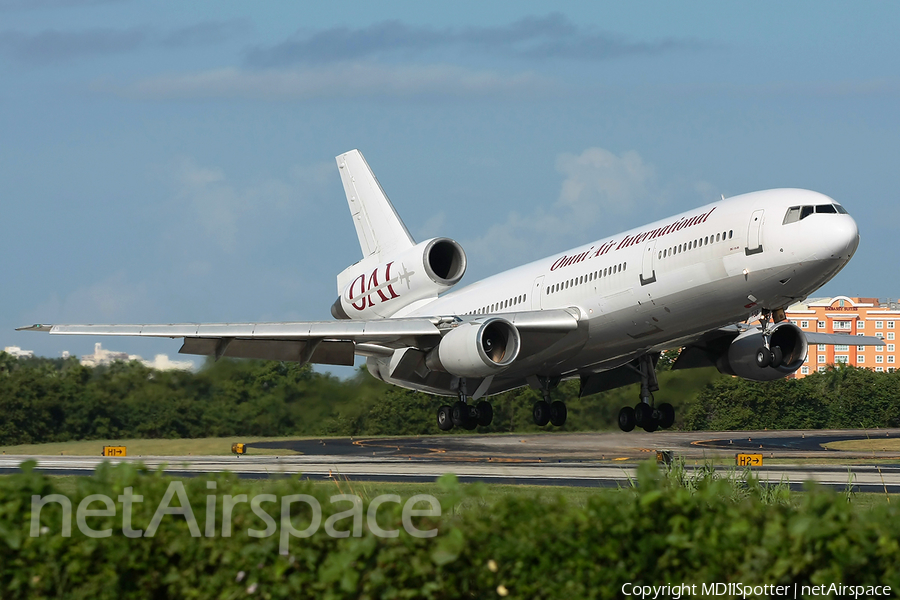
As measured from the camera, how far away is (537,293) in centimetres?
3241

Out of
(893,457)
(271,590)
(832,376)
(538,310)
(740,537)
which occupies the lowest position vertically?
(271,590)

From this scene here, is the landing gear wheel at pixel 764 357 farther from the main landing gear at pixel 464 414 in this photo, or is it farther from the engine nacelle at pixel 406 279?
the engine nacelle at pixel 406 279

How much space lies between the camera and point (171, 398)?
47.0 m

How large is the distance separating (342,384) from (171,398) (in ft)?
28.1

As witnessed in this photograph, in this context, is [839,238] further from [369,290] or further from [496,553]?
[496,553]

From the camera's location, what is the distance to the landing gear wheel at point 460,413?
34625 millimetres

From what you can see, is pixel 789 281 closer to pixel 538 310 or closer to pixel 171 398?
pixel 538 310

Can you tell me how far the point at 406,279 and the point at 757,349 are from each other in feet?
40.9

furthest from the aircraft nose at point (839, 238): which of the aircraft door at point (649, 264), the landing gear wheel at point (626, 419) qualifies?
the landing gear wheel at point (626, 419)

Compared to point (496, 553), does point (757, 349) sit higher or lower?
higher

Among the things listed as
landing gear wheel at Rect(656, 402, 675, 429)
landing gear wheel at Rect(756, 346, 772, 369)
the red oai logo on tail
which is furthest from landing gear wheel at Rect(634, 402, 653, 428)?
the red oai logo on tail

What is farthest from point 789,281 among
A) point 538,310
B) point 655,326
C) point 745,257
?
point 538,310

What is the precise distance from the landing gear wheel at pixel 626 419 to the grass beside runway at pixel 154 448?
19.1 metres

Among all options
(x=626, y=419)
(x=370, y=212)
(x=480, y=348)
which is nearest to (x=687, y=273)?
(x=480, y=348)
